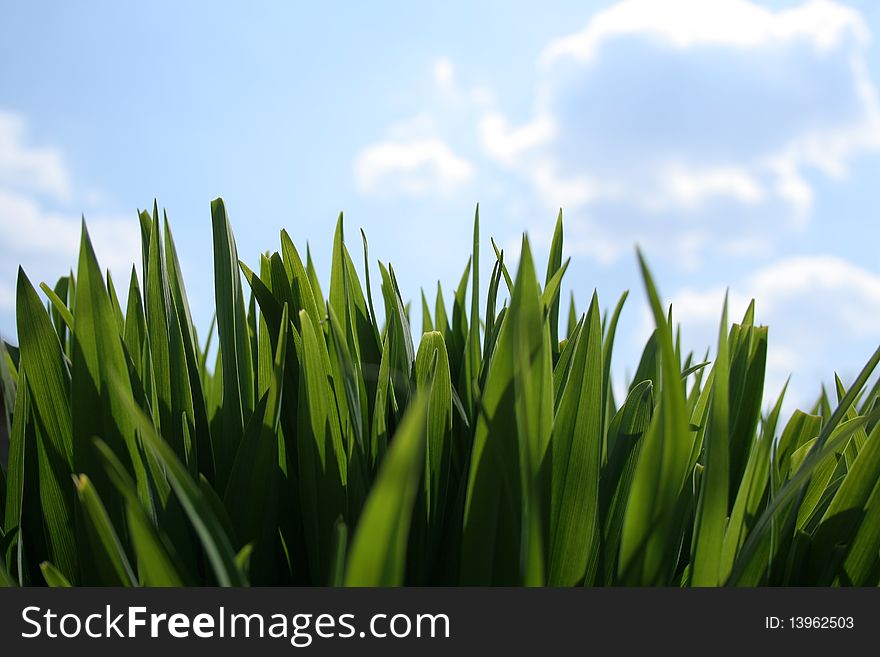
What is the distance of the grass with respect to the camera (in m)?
0.29

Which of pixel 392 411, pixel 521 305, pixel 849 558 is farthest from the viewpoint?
pixel 392 411

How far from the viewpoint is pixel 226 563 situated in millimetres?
286

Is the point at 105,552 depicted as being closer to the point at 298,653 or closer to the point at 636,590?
the point at 298,653

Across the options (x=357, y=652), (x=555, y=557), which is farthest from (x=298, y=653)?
(x=555, y=557)

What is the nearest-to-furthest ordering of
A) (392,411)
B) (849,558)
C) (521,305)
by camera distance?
(521,305)
(849,558)
(392,411)

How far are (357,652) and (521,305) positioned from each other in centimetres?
17

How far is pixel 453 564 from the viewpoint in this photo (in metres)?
Answer: 0.41

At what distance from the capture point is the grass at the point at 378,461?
287 mm

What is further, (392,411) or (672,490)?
(392,411)

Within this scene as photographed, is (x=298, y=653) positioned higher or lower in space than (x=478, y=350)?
lower

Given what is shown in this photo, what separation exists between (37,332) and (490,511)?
1.04ft

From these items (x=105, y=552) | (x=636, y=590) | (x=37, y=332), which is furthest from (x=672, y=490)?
(x=37, y=332)

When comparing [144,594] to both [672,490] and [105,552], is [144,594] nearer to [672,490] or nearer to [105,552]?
[105,552]

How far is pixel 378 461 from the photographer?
0.44 m
